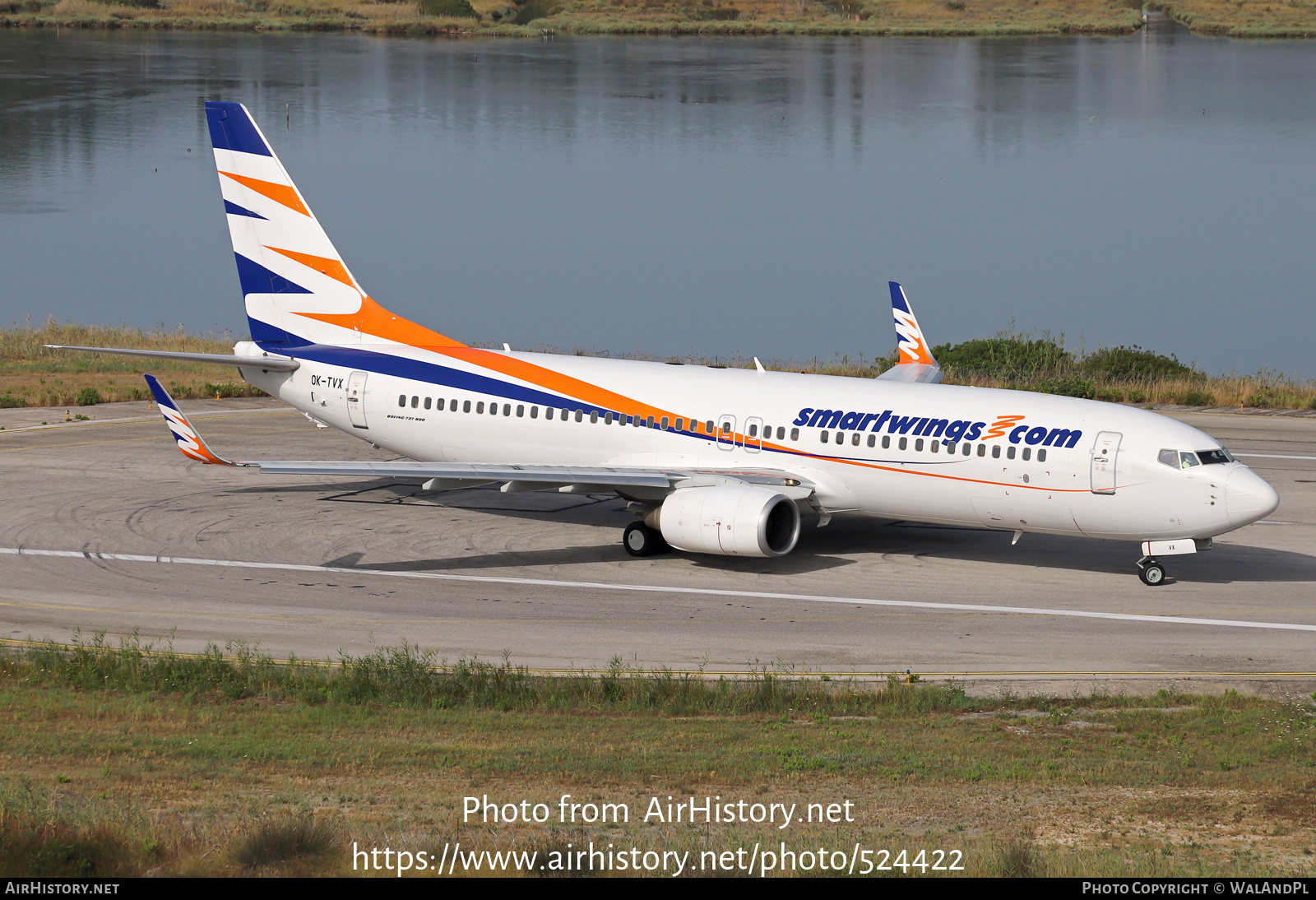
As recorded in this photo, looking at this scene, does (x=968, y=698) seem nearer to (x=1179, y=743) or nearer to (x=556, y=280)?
(x=1179, y=743)

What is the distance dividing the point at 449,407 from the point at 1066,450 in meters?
16.2

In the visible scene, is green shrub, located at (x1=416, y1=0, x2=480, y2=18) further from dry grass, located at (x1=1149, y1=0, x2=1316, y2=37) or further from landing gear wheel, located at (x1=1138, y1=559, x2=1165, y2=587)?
landing gear wheel, located at (x1=1138, y1=559, x2=1165, y2=587)

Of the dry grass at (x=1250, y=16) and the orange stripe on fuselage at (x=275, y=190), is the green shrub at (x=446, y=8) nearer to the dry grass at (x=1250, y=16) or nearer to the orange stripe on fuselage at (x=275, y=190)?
the dry grass at (x=1250, y=16)

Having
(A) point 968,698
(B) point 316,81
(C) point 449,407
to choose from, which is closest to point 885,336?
(C) point 449,407

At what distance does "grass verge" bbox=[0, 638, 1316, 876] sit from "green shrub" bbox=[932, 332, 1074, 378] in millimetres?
36778

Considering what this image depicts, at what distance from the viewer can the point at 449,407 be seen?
3744 centimetres

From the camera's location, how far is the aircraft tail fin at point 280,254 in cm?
3962

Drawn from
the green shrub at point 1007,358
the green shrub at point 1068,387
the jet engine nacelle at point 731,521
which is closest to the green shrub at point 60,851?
the jet engine nacelle at point 731,521

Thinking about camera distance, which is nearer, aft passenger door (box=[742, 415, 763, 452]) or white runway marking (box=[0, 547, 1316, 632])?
white runway marking (box=[0, 547, 1316, 632])

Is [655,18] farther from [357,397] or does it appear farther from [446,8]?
[357,397]

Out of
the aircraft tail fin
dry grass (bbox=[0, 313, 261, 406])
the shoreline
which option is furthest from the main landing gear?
the shoreline

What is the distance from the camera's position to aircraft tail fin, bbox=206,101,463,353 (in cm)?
3962

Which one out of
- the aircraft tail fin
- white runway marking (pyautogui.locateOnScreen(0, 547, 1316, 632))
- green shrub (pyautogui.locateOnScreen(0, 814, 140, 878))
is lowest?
white runway marking (pyautogui.locateOnScreen(0, 547, 1316, 632))

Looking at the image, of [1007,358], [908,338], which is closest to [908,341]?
[908,338]
